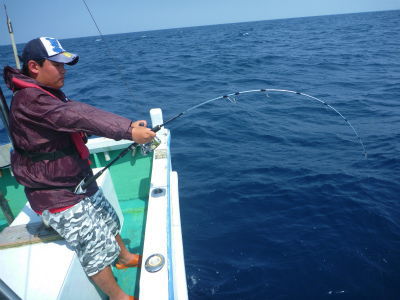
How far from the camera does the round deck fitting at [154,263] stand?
192 centimetres

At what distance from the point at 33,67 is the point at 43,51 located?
0.14m

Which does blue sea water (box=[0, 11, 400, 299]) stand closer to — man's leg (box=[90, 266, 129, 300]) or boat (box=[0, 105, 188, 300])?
boat (box=[0, 105, 188, 300])

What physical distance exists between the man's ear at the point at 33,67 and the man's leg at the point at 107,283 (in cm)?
149

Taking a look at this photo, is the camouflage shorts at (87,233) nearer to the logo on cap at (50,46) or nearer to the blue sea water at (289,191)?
the logo on cap at (50,46)

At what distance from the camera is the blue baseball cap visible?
164 centimetres

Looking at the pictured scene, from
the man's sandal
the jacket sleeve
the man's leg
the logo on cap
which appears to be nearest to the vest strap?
the jacket sleeve

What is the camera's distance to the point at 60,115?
1.53 m

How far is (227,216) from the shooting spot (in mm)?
4754

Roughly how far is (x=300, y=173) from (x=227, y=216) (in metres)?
1.98

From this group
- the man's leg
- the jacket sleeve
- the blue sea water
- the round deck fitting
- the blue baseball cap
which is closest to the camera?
the jacket sleeve

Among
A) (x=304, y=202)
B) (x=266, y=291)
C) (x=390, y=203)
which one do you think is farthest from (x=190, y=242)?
(x=390, y=203)

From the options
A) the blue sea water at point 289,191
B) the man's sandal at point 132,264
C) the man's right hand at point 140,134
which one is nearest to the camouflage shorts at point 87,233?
the man's sandal at point 132,264

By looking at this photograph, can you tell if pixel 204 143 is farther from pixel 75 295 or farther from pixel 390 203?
pixel 75 295

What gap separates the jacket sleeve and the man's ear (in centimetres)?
23
